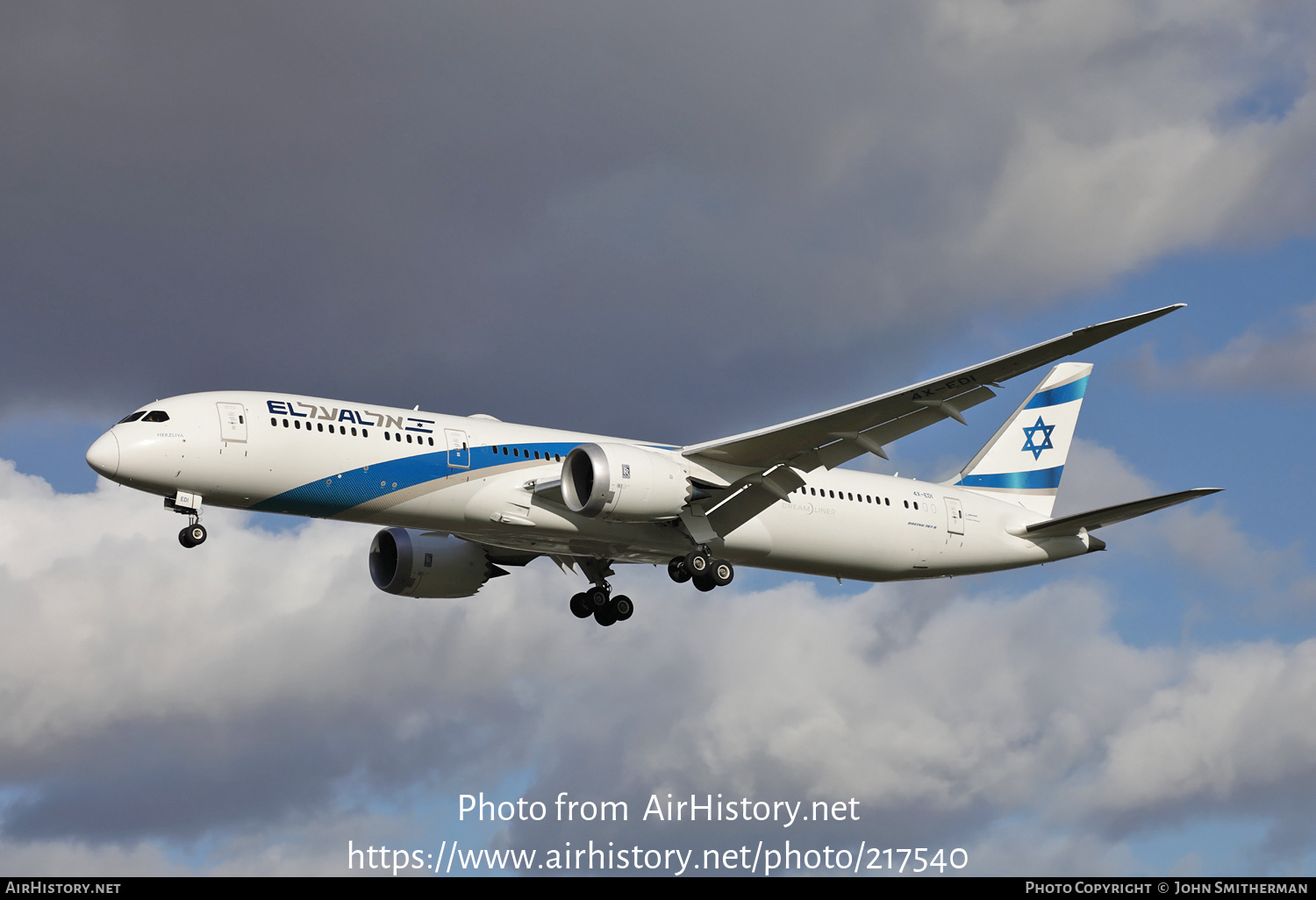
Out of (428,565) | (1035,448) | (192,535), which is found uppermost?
(1035,448)

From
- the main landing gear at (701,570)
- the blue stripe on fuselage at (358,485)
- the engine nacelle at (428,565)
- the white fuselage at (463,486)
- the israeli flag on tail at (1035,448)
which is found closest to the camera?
the white fuselage at (463,486)

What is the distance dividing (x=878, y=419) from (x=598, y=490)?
7239mm

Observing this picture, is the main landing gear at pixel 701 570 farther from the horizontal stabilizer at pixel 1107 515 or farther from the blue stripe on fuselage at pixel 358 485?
the horizontal stabilizer at pixel 1107 515

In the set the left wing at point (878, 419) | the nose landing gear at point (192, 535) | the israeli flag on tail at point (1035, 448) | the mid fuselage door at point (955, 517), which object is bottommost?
the nose landing gear at point (192, 535)

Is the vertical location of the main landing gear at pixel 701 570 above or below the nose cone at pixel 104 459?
below

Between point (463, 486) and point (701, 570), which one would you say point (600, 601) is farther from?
point (463, 486)

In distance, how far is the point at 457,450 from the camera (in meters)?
34.9

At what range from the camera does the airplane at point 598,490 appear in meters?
32.4

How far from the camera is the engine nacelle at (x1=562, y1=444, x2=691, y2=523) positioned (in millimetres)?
34438

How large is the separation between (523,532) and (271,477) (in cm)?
653

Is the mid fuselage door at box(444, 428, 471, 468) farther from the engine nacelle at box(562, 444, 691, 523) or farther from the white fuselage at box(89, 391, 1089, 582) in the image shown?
the engine nacelle at box(562, 444, 691, 523)

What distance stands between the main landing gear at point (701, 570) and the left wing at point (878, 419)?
2.66m

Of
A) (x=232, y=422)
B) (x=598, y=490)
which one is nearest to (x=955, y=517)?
(x=598, y=490)

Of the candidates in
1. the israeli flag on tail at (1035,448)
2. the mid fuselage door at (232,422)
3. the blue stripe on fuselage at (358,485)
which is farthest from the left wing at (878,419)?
the mid fuselage door at (232,422)
